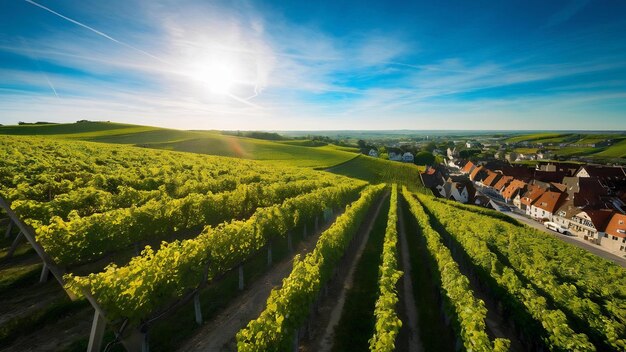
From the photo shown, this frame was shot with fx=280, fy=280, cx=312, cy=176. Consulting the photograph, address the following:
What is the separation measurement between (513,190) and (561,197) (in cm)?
1558

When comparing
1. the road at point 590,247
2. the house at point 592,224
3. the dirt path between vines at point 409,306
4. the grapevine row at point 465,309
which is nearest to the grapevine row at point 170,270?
the dirt path between vines at point 409,306

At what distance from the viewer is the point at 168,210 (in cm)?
2319

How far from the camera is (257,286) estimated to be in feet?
65.8

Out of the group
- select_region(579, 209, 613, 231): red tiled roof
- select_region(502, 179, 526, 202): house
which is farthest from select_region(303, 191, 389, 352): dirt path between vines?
select_region(502, 179, 526, 202): house

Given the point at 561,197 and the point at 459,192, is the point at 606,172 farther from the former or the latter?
the point at 459,192

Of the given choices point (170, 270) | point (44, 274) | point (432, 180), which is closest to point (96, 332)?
point (170, 270)

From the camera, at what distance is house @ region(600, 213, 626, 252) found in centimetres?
4718

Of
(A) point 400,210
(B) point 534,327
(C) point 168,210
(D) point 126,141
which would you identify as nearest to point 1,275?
(C) point 168,210

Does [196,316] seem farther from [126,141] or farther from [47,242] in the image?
[126,141]

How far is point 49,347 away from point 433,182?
294ft

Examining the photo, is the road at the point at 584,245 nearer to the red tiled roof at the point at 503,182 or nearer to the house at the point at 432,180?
the red tiled roof at the point at 503,182

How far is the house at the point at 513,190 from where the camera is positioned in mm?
78000

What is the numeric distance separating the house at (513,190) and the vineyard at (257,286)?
2371 inches

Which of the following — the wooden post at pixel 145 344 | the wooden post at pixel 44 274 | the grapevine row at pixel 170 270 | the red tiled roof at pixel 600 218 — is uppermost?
the grapevine row at pixel 170 270
